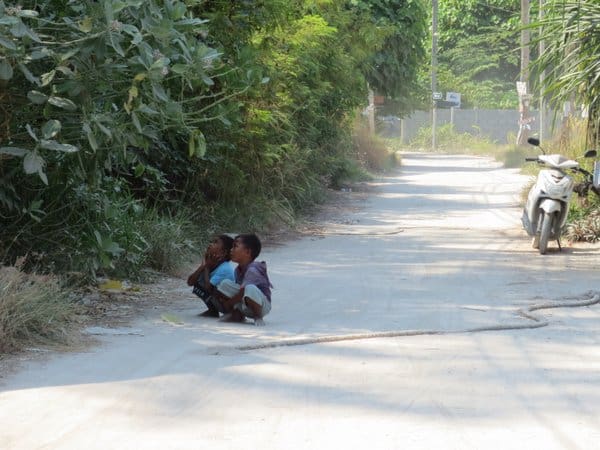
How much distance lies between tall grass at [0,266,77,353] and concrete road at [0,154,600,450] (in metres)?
0.33

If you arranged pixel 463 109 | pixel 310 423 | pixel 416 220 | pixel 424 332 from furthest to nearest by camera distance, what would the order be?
1. pixel 463 109
2. pixel 416 220
3. pixel 424 332
4. pixel 310 423

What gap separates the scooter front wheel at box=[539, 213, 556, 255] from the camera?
14.1 meters

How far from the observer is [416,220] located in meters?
19.4

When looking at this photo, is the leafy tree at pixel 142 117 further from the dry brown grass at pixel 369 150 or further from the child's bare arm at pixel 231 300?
the dry brown grass at pixel 369 150

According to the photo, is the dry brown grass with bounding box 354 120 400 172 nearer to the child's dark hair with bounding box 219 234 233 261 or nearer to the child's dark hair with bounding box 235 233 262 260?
the child's dark hair with bounding box 219 234 233 261

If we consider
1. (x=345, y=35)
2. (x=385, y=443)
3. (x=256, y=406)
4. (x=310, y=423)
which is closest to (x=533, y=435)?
(x=385, y=443)

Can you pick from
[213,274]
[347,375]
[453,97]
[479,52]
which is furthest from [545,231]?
[479,52]

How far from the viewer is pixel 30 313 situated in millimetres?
7598

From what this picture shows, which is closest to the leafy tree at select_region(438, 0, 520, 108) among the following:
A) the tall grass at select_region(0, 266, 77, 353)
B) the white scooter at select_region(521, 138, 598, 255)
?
the white scooter at select_region(521, 138, 598, 255)

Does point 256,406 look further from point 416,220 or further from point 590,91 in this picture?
point 416,220

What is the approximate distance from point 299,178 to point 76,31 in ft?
39.1

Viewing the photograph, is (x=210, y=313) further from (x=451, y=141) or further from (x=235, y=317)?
(x=451, y=141)

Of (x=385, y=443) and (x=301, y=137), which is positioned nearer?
(x=385, y=443)

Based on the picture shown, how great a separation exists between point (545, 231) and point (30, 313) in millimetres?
8281
